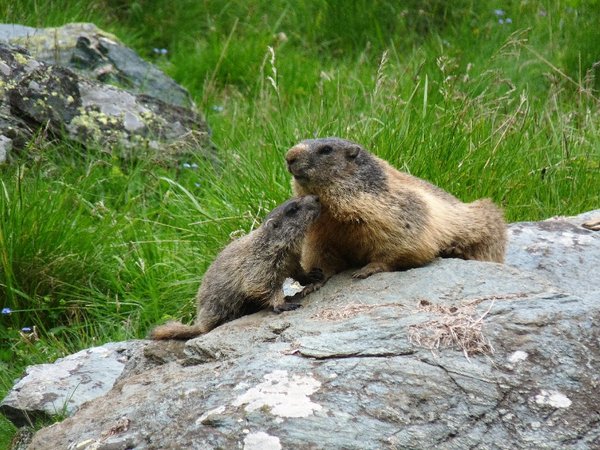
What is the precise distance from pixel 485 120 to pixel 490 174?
824 mm

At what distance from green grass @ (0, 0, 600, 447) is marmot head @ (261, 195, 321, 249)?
1.35 meters

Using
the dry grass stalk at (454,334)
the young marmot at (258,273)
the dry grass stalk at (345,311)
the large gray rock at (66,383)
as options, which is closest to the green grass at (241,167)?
the large gray rock at (66,383)

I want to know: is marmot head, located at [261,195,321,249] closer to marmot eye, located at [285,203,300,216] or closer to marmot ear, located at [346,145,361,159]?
marmot eye, located at [285,203,300,216]

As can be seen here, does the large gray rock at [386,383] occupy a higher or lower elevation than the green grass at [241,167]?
higher

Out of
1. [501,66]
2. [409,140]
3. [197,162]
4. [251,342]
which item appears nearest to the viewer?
[251,342]

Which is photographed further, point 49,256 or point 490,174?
point 490,174

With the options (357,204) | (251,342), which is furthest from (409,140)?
(251,342)

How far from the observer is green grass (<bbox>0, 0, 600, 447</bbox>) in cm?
671

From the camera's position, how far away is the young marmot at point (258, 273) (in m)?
5.29

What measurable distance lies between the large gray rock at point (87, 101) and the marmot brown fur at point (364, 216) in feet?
9.20

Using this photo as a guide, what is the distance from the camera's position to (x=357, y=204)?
209 inches

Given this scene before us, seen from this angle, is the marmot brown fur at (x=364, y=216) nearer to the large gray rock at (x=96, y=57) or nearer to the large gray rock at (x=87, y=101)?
the large gray rock at (x=87, y=101)

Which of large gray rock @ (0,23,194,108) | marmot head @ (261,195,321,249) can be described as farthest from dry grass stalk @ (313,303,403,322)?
large gray rock @ (0,23,194,108)

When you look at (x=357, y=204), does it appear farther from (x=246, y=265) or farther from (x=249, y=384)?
(x=249, y=384)
